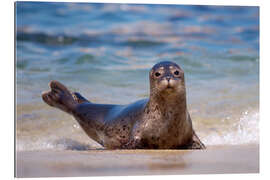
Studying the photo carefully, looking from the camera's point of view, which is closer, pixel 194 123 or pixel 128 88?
pixel 194 123

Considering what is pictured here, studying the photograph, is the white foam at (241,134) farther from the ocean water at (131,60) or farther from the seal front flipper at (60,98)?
the seal front flipper at (60,98)

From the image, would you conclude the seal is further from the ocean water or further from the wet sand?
the ocean water

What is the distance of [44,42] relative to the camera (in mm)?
13820

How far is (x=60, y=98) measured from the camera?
27.1ft

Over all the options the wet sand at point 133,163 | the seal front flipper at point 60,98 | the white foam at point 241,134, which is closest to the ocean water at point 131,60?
the white foam at point 241,134

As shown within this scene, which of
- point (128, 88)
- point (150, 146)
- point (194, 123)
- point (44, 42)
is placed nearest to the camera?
point (150, 146)

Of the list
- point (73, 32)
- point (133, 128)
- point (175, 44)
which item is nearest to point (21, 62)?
point (73, 32)

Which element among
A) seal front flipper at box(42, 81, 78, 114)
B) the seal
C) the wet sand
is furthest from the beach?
seal front flipper at box(42, 81, 78, 114)

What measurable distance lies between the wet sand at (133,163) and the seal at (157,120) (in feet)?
0.72

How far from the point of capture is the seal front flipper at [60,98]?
816cm

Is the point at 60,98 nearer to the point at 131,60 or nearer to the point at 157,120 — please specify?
the point at 157,120

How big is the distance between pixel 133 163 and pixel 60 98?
257cm

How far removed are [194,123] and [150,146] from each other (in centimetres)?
253
